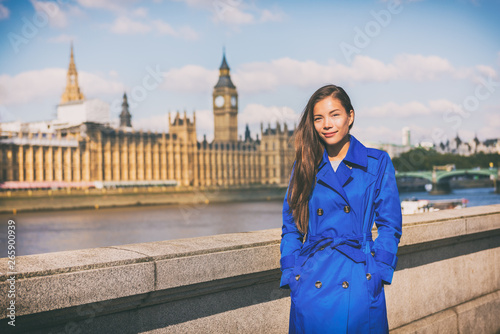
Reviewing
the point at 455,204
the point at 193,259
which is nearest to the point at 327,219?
the point at 193,259

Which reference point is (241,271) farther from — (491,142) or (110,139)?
(491,142)

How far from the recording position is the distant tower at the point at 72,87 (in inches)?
2889

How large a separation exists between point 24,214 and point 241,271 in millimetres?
37997

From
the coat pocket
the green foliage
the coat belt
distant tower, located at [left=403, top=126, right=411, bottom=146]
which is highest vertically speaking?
distant tower, located at [left=403, top=126, right=411, bottom=146]

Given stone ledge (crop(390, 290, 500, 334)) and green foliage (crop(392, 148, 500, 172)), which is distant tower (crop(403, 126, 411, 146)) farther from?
stone ledge (crop(390, 290, 500, 334))

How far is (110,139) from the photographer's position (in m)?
55.5

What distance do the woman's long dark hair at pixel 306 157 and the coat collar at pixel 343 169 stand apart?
3cm

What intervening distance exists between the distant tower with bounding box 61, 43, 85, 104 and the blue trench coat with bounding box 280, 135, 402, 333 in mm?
74824

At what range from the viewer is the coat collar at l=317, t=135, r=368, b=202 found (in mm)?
1496

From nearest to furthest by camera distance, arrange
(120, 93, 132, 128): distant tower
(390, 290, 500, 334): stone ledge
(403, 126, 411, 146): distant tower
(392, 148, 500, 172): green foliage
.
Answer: (390, 290, 500, 334): stone ledge, (392, 148, 500, 172): green foliage, (120, 93, 132, 128): distant tower, (403, 126, 411, 146): distant tower

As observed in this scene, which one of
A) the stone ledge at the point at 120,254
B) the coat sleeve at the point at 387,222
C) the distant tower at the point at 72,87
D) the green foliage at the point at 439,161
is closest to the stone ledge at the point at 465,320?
the stone ledge at the point at 120,254

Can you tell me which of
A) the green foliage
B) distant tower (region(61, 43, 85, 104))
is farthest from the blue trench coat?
distant tower (region(61, 43, 85, 104))

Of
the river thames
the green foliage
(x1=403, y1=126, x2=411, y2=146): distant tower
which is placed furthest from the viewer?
(x1=403, y1=126, x2=411, y2=146): distant tower

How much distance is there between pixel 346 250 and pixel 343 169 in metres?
0.23
